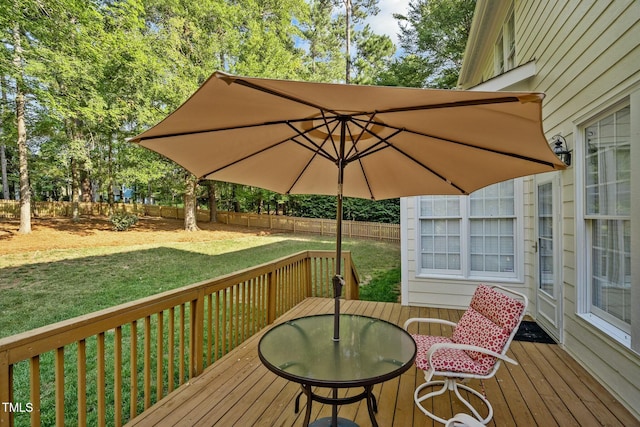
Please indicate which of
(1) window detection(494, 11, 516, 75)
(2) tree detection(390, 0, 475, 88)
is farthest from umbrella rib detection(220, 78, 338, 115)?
(2) tree detection(390, 0, 475, 88)

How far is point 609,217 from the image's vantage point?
2.63m

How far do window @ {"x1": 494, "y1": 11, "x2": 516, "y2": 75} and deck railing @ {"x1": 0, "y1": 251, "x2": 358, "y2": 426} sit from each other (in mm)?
4491

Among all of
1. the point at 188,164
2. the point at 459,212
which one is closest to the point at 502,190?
the point at 459,212

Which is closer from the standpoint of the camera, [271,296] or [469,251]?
[271,296]

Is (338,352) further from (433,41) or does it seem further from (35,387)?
(433,41)

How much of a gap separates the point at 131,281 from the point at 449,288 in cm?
672

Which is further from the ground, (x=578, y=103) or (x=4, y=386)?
(x=578, y=103)

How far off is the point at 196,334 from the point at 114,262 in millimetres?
7266

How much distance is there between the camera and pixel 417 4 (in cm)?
1481

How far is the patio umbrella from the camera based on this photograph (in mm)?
1400

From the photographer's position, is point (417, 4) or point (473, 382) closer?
point (473, 382)

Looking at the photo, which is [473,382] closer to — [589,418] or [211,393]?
[589,418]

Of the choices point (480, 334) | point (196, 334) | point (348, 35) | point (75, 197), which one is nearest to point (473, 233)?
point (480, 334)

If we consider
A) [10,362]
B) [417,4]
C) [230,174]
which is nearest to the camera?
[10,362]
